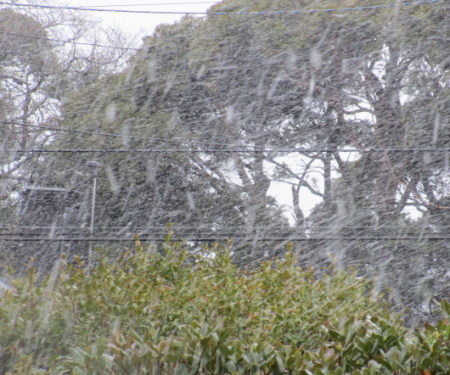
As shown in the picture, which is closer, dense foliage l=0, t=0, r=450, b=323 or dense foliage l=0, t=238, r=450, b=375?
dense foliage l=0, t=238, r=450, b=375

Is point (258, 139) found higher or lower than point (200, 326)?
higher

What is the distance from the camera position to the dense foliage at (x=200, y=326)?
1.86 m

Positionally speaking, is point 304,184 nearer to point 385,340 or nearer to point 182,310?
point 182,310

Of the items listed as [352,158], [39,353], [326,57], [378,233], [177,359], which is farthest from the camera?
[326,57]

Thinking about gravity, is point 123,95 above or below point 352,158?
above

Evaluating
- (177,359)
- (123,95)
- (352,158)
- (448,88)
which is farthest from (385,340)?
(123,95)

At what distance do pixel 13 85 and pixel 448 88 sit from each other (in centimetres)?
720

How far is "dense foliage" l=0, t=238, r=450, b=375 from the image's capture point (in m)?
1.86

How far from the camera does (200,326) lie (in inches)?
76.5

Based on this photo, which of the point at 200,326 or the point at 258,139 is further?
the point at 258,139

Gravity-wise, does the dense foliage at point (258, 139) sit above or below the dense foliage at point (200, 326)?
above

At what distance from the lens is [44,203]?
9.34 m

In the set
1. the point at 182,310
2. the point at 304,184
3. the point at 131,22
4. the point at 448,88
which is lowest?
the point at 182,310

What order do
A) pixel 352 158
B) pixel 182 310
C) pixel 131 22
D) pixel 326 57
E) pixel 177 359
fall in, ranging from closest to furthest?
pixel 177 359 < pixel 182 310 < pixel 352 158 < pixel 326 57 < pixel 131 22
